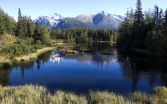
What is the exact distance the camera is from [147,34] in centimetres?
9444

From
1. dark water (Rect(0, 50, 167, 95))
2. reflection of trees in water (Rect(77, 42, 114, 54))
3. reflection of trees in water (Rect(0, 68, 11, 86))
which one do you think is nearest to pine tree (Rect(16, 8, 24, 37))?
reflection of trees in water (Rect(77, 42, 114, 54))

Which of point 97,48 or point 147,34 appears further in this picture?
point 97,48

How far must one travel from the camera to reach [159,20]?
328 feet

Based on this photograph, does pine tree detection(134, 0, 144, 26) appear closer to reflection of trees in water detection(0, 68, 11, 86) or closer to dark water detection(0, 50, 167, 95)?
dark water detection(0, 50, 167, 95)

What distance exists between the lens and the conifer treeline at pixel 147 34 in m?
82.6

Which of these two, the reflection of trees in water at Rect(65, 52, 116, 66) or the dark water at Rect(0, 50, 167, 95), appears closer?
the dark water at Rect(0, 50, 167, 95)

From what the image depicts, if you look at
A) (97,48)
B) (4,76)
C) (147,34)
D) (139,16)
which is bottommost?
(97,48)

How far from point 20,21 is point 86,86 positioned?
317 ft

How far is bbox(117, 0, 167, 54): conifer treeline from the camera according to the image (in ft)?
271

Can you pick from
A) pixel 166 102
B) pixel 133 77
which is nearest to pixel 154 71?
pixel 133 77

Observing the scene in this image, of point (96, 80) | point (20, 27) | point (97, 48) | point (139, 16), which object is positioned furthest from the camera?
point (97, 48)

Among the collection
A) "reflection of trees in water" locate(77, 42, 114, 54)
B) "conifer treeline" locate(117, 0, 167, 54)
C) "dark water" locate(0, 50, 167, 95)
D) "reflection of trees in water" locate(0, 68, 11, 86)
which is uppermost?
"conifer treeline" locate(117, 0, 167, 54)

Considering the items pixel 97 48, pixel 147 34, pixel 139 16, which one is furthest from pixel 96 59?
pixel 97 48

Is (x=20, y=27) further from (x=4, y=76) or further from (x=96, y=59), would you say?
(x=4, y=76)
